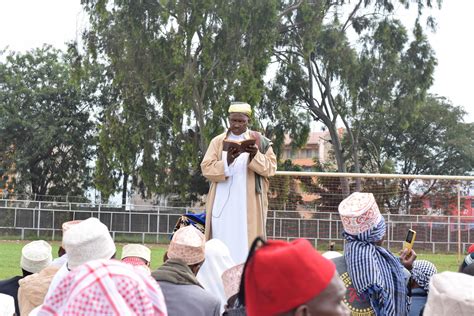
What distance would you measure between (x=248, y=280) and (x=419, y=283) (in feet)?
9.50

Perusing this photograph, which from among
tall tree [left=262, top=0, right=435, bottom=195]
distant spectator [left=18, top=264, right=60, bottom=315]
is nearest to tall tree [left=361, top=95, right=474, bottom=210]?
tall tree [left=262, top=0, right=435, bottom=195]

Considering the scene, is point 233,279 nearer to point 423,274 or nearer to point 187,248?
point 187,248

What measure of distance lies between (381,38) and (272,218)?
16251mm

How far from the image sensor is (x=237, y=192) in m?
7.34

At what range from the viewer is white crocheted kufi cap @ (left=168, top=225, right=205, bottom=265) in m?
4.63

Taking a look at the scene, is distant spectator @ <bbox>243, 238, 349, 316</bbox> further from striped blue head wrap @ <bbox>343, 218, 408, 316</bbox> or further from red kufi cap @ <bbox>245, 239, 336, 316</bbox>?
striped blue head wrap @ <bbox>343, 218, 408, 316</bbox>

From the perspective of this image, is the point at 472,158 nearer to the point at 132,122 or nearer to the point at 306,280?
the point at 132,122

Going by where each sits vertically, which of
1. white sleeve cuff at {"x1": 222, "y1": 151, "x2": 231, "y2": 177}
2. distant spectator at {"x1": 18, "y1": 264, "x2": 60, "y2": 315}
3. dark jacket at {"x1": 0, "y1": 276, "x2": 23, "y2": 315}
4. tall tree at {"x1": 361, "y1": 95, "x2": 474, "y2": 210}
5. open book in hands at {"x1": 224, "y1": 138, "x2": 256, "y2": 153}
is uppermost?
tall tree at {"x1": 361, "y1": 95, "x2": 474, "y2": 210}

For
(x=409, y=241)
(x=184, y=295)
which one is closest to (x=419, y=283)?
(x=409, y=241)

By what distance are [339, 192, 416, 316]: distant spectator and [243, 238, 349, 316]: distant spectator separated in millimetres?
2196

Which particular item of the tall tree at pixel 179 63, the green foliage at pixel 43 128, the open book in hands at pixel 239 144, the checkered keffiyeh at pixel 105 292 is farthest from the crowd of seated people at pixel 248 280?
the green foliage at pixel 43 128

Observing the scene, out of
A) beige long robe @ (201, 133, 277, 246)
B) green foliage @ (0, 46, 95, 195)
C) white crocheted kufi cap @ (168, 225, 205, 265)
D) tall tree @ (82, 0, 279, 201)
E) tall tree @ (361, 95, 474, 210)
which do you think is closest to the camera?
white crocheted kufi cap @ (168, 225, 205, 265)

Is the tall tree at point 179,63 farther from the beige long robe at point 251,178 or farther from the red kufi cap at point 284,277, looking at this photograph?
the red kufi cap at point 284,277

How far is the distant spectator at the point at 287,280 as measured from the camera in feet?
6.80
